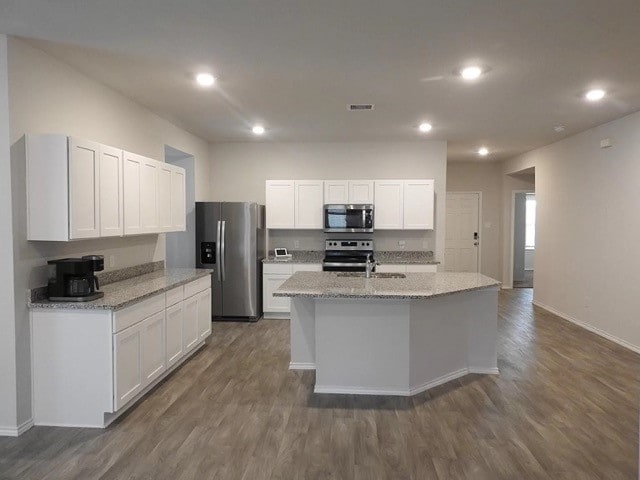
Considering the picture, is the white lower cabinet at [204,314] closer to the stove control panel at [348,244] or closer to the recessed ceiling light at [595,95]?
the stove control panel at [348,244]

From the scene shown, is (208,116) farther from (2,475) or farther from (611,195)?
(611,195)

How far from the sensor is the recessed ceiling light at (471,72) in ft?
11.4

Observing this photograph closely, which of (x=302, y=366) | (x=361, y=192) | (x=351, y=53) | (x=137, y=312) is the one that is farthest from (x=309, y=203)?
(x=137, y=312)

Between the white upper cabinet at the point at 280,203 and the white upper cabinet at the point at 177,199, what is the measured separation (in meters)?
1.74

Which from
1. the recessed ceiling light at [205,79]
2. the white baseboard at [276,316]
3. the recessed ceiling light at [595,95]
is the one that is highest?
the recessed ceiling light at [595,95]

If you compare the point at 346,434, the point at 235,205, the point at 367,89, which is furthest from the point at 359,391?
the point at 235,205

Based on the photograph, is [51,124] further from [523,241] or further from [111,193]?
[523,241]

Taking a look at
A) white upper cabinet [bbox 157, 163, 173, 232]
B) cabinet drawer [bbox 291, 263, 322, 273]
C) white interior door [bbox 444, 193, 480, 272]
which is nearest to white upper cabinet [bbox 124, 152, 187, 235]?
white upper cabinet [bbox 157, 163, 173, 232]

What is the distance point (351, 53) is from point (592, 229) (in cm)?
439

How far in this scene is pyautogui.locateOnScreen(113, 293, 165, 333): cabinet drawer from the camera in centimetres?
306

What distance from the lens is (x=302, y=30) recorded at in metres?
2.82

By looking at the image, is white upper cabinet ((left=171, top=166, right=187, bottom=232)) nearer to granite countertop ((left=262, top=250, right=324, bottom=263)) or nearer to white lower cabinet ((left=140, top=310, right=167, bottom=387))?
white lower cabinet ((left=140, top=310, right=167, bottom=387))

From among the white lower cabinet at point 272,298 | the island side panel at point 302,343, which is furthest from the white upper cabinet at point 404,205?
the island side panel at point 302,343

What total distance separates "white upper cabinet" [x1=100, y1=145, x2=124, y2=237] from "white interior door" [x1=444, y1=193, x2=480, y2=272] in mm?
7059
